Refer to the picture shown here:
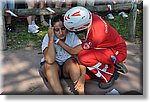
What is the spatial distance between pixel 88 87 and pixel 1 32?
1615 mm

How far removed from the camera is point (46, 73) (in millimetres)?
3129

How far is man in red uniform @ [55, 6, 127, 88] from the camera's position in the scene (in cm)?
303

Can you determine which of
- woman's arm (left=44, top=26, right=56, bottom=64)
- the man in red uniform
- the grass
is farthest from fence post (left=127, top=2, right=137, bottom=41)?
woman's arm (left=44, top=26, right=56, bottom=64)

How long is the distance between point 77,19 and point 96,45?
0.36 meters

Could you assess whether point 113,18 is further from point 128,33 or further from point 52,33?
point 52,33

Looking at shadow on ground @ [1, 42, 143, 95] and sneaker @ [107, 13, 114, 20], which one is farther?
sneaker @ [107, 13, 114, 20]

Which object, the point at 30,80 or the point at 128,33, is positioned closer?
the point at 30,80

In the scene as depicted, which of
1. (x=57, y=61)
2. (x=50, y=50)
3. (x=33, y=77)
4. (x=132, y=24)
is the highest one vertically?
(x=132, y=24)

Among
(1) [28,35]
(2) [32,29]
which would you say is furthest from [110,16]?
(1) [28,35]

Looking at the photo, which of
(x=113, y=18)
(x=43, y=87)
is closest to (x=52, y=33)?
(x=43, y=87)

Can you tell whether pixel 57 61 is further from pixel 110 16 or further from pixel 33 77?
pixel 110 16

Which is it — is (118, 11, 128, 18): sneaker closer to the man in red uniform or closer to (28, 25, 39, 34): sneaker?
(28, 25, 39, 34): sneaker

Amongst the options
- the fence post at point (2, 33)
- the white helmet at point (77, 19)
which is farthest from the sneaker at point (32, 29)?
the white helmet at point (77, 19)

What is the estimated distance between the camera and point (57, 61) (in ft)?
10.6
